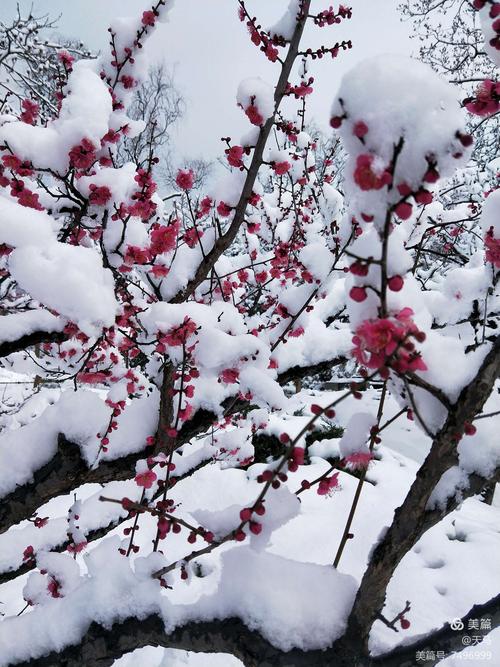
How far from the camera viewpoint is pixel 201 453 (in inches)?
116

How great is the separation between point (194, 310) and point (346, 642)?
4.38 ft

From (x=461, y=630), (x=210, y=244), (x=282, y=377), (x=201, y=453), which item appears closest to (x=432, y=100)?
(x=461, y=630)

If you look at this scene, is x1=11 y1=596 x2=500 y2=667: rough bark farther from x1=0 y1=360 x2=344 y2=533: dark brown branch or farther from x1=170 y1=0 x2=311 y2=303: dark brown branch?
x1=170 y1=0 x2=311 y2=303: dark brown branch

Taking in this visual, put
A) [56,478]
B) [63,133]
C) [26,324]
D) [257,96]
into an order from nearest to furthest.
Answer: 1. [63,133]
2. [257,96]
3. [56,478]
4. [26,324]

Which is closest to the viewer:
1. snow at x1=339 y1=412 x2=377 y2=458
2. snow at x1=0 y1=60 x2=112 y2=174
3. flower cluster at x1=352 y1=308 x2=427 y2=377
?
flower cluster at x1=352 y1=308 x2=427 y2=377

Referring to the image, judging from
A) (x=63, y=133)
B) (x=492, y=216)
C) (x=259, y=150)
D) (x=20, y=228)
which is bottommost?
(x=20, y=228)

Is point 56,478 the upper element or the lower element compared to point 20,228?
lower

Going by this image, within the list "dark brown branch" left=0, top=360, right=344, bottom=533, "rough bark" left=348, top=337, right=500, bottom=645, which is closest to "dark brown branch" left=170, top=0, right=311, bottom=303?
"dark brown branch" left=0, top=360, right=344, bottom=533

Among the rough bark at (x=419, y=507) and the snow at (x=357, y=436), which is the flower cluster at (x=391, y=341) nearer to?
the rough bark at (x=419, y=507)

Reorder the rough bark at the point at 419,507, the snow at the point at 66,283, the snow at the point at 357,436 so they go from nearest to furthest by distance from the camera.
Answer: the rough bark at the point at 419,507, the snow at the point at 357,436, the snow at the point at 66,283

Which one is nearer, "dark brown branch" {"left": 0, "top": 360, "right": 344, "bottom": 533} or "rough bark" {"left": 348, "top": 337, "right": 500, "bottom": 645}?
"rough bark" {"left": 348, "top": 337, "right": 500, "bottom": 645}

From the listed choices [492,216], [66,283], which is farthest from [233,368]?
[492,216]

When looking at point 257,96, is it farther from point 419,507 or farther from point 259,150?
point 419,507

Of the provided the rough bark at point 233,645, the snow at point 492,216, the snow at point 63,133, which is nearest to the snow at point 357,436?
the rough bark at point 233,645
